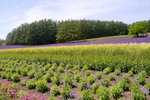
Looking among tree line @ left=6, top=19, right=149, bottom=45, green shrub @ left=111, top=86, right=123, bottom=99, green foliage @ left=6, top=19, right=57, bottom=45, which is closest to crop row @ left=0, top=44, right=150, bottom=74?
green shrub @ left=111, top=86, right=123, bottom=99

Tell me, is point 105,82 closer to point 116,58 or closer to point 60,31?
point 116,58

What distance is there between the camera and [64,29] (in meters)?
39.7

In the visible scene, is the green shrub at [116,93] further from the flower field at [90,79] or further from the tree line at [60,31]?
the tree line at [60,31]

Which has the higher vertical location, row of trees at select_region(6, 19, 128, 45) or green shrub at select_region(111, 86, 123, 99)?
row of trees at select_region(6, 19, 128, 45)

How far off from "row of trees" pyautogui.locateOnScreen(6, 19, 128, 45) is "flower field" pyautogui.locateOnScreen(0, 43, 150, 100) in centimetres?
2615

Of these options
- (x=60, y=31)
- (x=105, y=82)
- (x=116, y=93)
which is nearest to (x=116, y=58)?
(x=105, y=82)

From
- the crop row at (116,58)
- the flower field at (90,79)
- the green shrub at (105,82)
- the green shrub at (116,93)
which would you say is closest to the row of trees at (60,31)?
the crop row at (116,58)

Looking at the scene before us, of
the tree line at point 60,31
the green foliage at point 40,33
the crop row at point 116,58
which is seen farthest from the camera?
the green foliage at point 40,33

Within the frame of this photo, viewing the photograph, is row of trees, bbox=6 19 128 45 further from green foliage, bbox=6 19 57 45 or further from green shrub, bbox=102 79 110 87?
green shrub, bbox=102 79 110 87

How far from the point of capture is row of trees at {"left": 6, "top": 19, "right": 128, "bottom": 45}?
38.1m

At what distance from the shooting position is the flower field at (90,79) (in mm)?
4691

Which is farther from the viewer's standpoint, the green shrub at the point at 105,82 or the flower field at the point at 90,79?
the green shrub at the point at 105,82

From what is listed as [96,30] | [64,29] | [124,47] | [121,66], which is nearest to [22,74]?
[121,66]

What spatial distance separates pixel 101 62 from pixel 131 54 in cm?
185
